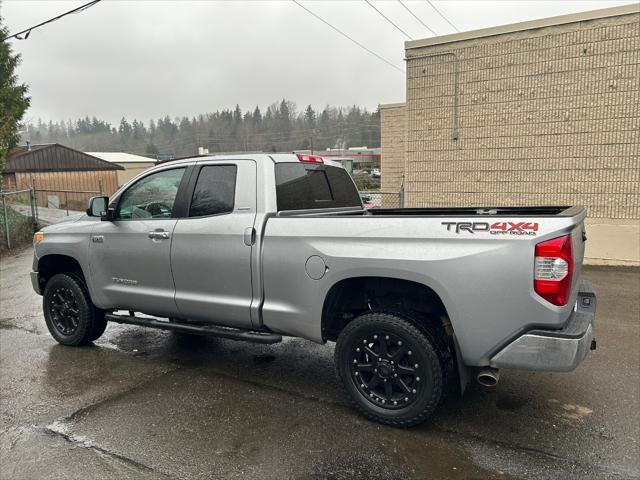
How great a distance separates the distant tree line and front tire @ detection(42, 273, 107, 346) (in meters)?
49.1

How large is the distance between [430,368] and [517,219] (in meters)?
1.17

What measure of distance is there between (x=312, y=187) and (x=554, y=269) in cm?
238

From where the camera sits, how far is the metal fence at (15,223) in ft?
44.4

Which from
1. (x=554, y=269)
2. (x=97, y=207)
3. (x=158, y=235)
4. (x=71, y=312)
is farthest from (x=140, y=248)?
(x=554, y=269)

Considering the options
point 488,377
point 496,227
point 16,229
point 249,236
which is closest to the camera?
→ point 496,227

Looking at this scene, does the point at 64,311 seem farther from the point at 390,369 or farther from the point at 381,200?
the point at 381,200

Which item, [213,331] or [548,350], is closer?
[548,350]

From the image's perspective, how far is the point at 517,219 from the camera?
3.15 m

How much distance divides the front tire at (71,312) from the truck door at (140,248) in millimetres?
288

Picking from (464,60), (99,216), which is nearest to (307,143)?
(464,60)

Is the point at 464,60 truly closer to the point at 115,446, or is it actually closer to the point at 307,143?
the point at 115,446

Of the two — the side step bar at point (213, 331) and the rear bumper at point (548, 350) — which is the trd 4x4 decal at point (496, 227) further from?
the side step bar at point (213, 331)

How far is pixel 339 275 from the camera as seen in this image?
3.76m

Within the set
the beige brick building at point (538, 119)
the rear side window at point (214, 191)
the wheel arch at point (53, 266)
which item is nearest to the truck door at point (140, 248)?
the rear side window at point (214, 191)
